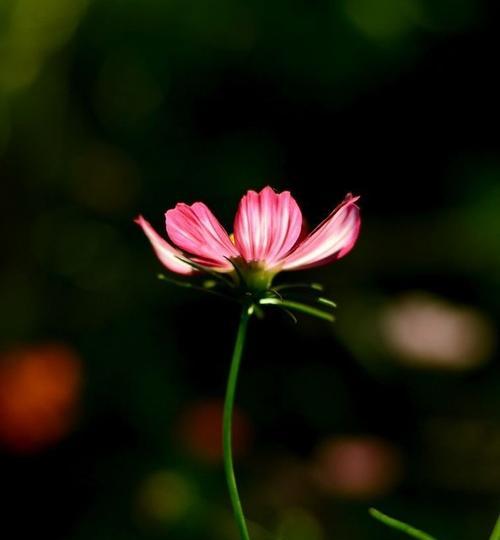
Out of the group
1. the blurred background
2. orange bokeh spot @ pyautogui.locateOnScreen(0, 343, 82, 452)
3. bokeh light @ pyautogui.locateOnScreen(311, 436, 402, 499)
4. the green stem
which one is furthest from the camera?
the blurred background

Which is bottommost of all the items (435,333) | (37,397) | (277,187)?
(37,397)

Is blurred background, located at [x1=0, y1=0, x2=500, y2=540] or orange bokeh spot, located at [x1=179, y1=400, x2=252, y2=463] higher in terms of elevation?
blurred background, located at [x1=0, y1=0, x2=500, y2=540]

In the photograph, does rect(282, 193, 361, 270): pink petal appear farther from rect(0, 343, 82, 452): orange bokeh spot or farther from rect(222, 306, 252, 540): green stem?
rect(0, 343, 82, 452): orange bokeh spot

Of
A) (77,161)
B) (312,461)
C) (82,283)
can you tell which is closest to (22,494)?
A: (82,283)

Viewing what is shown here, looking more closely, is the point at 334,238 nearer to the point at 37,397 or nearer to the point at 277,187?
the point at 37,397

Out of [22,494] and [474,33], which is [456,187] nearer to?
[474,33]

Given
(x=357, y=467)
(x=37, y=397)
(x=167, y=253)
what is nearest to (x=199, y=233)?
(x=167, y=253)

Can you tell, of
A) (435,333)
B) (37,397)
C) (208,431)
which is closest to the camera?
(37,397)

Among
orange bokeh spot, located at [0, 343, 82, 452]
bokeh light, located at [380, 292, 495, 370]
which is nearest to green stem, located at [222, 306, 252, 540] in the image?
orange bokeh spot, located at [0, 343, 82, 452]
